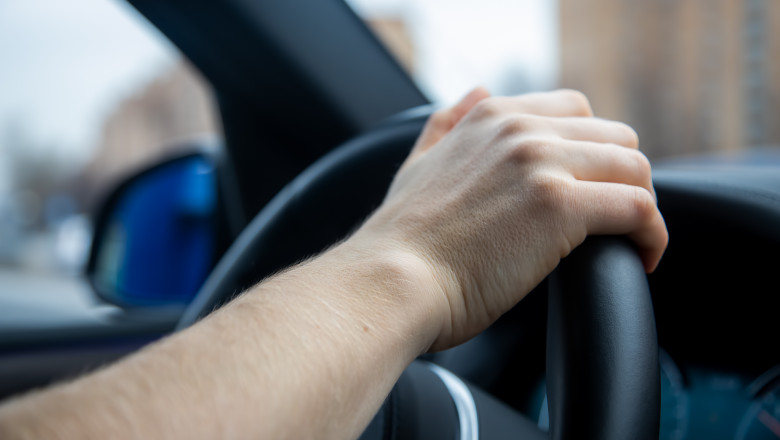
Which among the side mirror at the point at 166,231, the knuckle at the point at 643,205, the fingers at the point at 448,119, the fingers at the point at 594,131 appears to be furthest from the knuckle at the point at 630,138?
the side mirror at the point at 166,231

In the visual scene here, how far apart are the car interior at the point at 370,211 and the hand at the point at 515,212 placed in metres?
0.04

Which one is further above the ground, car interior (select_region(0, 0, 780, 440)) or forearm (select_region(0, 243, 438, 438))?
forearm (select_region(0, 243, 438, 438))

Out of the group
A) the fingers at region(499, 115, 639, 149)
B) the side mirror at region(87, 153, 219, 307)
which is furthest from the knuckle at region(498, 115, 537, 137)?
the side mirror at region(87, 153, 219, 307)

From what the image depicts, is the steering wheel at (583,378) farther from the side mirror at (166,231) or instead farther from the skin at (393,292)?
the side mirror at (166,231)

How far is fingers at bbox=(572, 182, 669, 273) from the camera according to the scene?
708 millimetres

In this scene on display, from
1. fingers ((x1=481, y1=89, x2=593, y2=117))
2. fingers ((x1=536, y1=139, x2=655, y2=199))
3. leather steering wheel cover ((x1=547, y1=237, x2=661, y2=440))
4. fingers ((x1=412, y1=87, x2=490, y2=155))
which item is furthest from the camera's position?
fingers ((x1=412, y1=87, x2=490, y2=155))

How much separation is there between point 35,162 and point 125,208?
1676 centimetres

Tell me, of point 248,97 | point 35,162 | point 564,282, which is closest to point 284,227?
point 564,282

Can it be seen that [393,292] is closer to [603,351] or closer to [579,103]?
[603,351]

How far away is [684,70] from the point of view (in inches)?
75.1

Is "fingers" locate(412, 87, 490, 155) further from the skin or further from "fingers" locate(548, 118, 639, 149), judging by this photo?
"fingers" locate(548, 118, 639, 149)

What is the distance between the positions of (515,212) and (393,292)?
6.6 inches

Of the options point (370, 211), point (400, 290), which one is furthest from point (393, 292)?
point (370, 211)

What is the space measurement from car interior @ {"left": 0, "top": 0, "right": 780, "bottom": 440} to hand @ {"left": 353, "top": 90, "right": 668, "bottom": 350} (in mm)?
36
